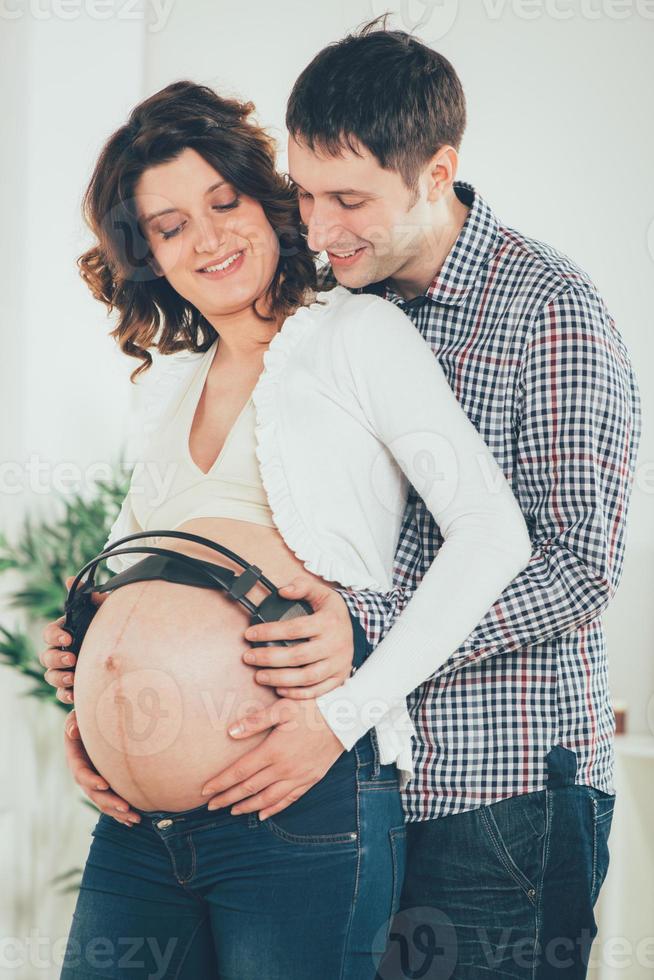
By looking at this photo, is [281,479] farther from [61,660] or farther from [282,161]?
[282,161]

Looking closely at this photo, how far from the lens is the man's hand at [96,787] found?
100 cm

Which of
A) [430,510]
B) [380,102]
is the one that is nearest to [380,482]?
[430,510]

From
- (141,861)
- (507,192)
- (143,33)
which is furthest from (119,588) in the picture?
(143,33)

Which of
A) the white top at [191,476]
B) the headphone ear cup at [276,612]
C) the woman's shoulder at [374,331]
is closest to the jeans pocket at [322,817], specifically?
the headphone ear cup at [276,612]

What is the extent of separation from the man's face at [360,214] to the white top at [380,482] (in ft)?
A: 0.21

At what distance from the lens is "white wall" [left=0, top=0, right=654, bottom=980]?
2.39 metres

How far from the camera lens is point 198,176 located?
118cm

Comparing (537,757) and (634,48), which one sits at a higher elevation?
(634,48)

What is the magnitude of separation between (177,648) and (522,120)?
6.45ft

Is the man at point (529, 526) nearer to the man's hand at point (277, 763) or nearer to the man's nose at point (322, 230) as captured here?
the man's nose at point (322, 230)

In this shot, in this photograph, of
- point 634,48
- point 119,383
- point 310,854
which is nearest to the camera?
point 310,854

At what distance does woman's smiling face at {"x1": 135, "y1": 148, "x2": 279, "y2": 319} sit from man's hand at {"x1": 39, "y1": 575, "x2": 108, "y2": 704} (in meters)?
0.39

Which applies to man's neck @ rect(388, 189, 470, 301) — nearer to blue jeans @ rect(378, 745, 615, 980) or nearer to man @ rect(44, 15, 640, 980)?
man @ rect(44, 15, 640, 980)

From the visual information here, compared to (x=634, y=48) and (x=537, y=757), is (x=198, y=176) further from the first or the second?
(x=634, y=48)
